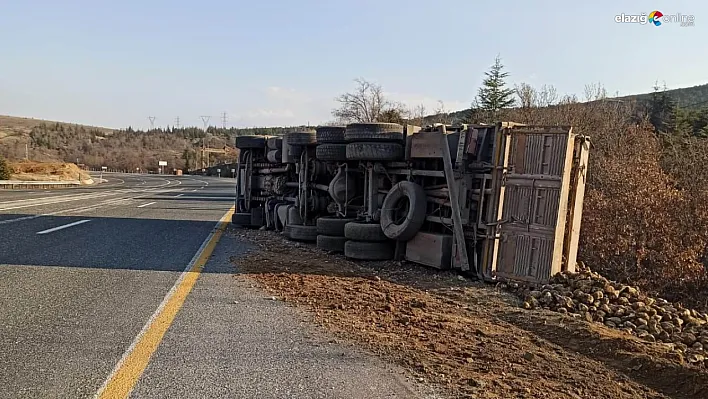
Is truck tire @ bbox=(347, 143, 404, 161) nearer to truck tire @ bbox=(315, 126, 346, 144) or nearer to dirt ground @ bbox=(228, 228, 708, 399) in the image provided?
truck tire @ bbox=(315, 126, 346, 144)

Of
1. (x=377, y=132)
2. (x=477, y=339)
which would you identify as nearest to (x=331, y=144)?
(x=377, y=132)

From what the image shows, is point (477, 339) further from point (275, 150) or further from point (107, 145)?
point (107, 145)

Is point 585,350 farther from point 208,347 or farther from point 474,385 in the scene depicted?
point 208,347

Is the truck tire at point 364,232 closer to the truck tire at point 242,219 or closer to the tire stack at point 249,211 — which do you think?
the tire stack at point 249,211

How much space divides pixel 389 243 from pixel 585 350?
4.41 m

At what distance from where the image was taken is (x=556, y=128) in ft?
25.3

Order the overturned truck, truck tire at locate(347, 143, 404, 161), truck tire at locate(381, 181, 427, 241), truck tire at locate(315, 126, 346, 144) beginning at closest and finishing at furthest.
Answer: the overturned truck, truck tire at locate(381, 181, 427, 241), truck tire at locate(347, 143, 404, 161), truck tire at locate(315, 126, 346, 144)

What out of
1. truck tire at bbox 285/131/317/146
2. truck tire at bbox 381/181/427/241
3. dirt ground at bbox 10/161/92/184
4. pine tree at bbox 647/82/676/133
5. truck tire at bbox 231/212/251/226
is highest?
pine tree at bbox 647/82/676/133

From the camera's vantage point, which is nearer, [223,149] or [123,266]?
[123,266]

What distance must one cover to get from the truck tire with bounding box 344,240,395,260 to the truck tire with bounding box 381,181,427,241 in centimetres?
28

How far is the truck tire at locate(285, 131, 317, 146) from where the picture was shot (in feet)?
38.1

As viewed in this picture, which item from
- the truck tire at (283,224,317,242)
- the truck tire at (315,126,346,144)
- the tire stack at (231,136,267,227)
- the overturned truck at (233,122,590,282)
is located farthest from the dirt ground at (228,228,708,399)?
the tire stack at (231,136,267,227)

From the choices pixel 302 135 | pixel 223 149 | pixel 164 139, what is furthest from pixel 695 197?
pixel 164 139

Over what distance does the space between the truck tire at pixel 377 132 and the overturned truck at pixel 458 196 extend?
2 centimetres
